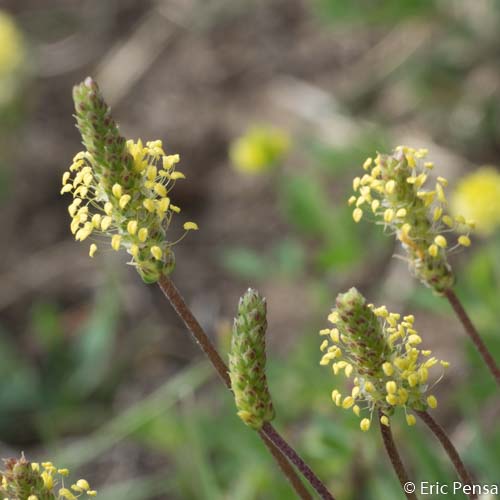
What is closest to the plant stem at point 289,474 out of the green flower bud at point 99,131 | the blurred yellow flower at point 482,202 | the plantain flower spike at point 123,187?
the plantain flower spike at point 123,187

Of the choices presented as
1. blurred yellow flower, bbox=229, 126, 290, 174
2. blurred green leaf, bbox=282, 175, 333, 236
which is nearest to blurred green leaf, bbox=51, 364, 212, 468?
blurred green leaf, bbox=282, 175, 333, 236

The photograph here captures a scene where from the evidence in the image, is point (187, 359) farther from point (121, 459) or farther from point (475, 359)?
point (475, 359)

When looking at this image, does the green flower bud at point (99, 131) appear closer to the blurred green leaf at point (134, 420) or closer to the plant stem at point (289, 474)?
the plant stem at point (289, 474)

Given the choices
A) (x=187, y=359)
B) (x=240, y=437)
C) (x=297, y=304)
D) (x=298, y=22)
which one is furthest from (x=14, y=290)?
(x=298, y=22)

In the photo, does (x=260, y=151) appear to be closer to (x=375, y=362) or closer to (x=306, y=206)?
(x=306, y=206)

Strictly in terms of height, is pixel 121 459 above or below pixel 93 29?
below
